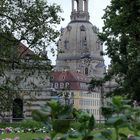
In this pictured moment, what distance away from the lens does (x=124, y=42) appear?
36031mm

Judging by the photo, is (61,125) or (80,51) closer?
(61,125)

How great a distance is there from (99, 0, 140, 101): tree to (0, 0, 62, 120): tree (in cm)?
1615

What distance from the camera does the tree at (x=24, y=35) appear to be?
1546 cm

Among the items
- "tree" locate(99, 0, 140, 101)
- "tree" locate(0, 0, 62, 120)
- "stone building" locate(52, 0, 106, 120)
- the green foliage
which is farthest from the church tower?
the green foliage

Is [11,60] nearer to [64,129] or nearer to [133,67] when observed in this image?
[64,129]

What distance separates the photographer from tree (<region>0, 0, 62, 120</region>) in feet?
50.7

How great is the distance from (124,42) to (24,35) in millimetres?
21023

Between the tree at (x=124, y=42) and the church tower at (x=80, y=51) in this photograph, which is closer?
the tree at (x=124, y=42)

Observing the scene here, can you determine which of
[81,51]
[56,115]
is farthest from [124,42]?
[81,51]

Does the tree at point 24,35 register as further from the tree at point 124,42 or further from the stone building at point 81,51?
the stone building at point 81,51

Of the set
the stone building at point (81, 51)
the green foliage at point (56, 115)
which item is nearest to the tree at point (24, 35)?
the green foliage at point (56, 115)

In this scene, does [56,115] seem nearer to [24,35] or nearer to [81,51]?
[24,35]

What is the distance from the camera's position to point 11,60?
51.3ft

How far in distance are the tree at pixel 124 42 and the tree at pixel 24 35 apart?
16150mm
